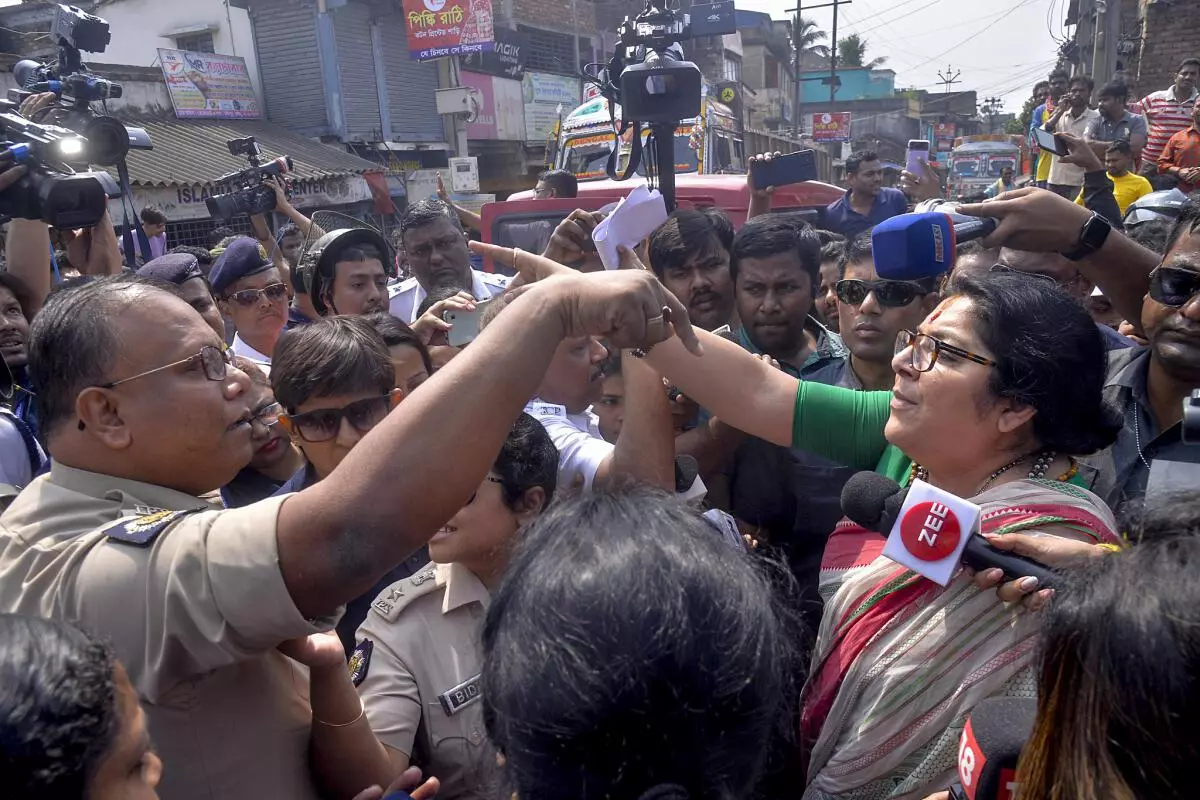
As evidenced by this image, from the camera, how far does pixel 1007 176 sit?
18219 mm

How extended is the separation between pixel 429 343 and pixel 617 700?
2082 millimetres

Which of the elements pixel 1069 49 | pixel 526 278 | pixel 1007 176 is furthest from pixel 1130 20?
pixel 526 278

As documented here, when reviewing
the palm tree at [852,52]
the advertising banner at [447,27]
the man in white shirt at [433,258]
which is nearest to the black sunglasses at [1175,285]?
the man in white shirt at [433,258]

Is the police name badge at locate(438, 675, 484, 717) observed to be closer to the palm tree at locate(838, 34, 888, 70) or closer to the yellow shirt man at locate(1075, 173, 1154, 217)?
the yellow shirt man at locate(1075, 173, 1154, 217)

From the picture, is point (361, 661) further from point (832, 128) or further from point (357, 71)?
point (832, 128)

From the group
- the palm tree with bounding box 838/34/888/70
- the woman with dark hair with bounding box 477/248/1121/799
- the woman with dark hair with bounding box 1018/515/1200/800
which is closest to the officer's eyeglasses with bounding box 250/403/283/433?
the woman with dark hair with bounding box 477/248/1121/799

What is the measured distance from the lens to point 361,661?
1.62 meters

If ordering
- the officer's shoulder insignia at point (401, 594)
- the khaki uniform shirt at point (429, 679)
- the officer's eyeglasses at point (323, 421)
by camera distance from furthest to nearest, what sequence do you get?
the officer's eyeglasses at point (323, 421) → the officer's shoulder insignia at point (401, 594) → the khaki uniform shirt at point (429, 679)

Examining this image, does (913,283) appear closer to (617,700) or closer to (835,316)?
(835,316)

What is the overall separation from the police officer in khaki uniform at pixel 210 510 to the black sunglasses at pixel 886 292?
132 centimetres

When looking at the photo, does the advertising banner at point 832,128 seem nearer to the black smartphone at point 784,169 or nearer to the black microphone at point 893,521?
the black smartphone at point 784,169

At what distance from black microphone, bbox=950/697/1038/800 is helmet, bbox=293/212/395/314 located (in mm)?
3266

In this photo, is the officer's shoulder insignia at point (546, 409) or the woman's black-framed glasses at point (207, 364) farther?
the officer's shoulder insignia at point (546, 409)

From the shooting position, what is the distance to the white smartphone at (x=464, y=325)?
8.16 ft
